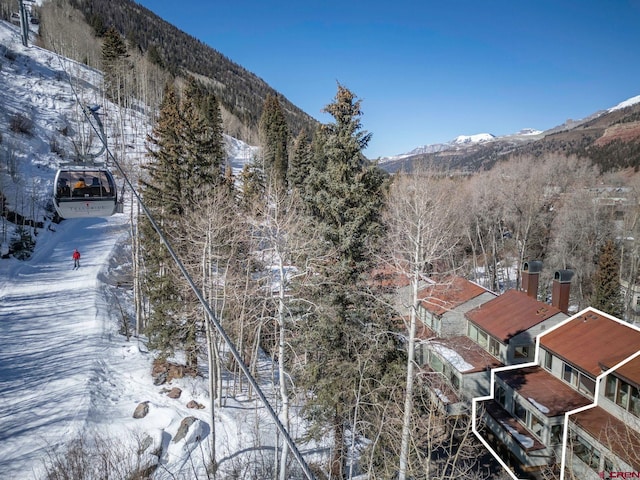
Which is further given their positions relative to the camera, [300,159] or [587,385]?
[300,159]

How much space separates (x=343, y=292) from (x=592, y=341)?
12576 mm

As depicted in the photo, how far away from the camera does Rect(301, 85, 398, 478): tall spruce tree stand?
46.9ft

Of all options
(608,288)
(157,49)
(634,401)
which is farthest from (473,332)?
(157,49)

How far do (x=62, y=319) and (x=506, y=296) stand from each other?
2887 centimetres

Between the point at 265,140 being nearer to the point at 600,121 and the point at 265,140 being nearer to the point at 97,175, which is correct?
the point at 97,175

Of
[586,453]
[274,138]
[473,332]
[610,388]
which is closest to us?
[586,453]

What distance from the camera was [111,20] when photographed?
338 feet

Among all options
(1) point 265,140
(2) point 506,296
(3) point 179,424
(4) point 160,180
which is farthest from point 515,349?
(1) point 265,140

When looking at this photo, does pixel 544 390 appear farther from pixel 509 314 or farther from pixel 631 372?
pixel 509 314

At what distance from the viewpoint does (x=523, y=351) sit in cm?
2198

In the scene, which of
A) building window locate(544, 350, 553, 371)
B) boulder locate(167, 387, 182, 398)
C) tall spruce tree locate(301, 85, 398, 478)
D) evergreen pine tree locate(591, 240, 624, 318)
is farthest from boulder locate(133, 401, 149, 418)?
evergreen pine tree locate(591, 240, 624, 318)

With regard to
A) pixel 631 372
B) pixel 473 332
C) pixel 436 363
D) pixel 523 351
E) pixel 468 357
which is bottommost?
pixel 436 363

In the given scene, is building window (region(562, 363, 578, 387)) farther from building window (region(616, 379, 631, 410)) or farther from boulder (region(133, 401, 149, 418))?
boulder (region(133, 401, 149, 418))

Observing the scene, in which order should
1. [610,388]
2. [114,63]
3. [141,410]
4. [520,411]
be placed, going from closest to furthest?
[610,388] < [141,410] < [520,411] < [114,63]
